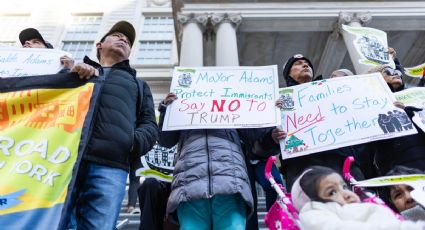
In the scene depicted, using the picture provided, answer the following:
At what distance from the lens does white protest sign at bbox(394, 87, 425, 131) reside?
3.02 meters

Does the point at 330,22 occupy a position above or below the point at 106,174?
above

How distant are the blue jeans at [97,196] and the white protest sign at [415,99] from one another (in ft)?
8.21

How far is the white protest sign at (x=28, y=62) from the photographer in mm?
2967

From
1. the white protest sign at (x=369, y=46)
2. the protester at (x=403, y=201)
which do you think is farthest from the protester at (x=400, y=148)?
the white protest sign at (x=369, y=46)

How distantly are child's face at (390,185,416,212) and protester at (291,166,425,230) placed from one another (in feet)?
1.40

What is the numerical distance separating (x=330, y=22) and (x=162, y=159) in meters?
7.46

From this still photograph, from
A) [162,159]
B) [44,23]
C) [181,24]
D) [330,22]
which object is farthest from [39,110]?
[44,23]

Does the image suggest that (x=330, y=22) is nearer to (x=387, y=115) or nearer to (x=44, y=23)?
(x=387, y=115)

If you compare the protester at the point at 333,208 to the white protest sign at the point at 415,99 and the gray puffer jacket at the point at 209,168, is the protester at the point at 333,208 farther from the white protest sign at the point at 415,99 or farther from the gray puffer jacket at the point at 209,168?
the white protest sign at the point at 415,99

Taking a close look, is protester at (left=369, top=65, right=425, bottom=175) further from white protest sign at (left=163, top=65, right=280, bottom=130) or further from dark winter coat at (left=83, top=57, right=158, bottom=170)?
dark winter coat at (left=83, top=57, right=158, bottom=170)

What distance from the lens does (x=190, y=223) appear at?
2.44 m

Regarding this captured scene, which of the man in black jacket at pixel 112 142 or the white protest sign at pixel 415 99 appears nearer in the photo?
the man in black jacket at pixel 112 142

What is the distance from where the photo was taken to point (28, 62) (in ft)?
9.94

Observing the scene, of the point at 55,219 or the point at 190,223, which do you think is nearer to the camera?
the point at 55,219
